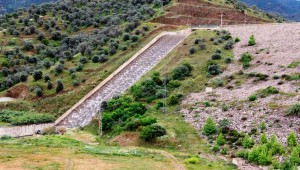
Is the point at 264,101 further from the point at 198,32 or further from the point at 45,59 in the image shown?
the point at 45,59

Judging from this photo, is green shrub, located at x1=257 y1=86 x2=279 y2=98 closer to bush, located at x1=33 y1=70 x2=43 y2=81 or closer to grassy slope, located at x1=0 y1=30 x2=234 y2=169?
grassy slope, located at x1=0 y1=30 x2=234 y2=169

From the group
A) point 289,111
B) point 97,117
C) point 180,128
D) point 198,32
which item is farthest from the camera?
point 198,32

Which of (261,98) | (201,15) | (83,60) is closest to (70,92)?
(83,60)

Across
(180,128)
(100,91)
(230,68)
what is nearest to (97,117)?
(100,91)

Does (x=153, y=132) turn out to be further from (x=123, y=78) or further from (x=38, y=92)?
(x=38, y=92)

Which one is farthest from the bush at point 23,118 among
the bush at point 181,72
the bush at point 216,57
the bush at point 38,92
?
the bush at point 216,57

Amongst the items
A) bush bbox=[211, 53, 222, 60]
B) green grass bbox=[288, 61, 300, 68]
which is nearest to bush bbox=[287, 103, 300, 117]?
green grass bbox=[288, 61, 300, 68]

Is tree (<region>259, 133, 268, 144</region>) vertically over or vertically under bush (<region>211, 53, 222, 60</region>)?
under
